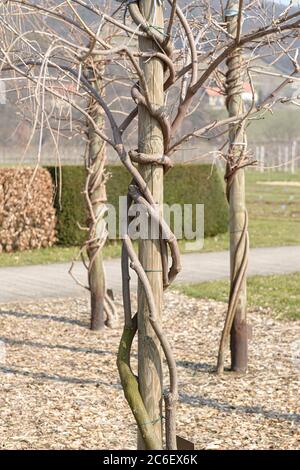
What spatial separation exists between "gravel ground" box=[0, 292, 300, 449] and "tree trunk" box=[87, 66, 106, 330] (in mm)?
261

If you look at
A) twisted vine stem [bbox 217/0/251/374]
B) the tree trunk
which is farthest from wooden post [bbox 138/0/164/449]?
the tree trunk

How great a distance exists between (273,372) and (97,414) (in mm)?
1507

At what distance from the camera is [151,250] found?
2.94 m

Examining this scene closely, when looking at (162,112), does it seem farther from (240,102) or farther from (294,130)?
(294,130)

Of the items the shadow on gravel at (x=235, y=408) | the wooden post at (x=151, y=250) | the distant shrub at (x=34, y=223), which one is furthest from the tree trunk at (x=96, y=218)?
the distant shrub at (x=34, y=223)

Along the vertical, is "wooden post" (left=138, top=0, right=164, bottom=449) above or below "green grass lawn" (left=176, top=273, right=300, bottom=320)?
above

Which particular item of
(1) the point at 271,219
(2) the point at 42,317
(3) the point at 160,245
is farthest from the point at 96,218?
(1) the point at 271,219

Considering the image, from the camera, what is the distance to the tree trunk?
691 cm

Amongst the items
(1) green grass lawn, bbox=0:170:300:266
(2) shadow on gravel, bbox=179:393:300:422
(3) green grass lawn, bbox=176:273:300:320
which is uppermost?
(1) green grass lawn, bbox=0:170:300:266

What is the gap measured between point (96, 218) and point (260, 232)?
9.01m

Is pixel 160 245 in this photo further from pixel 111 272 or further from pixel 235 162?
pixel 111 272

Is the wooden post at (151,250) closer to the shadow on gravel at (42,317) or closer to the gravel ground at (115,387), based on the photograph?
the gravel ground at (115,387)

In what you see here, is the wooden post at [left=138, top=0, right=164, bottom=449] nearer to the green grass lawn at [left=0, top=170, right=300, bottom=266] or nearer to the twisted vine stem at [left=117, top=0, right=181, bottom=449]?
the twisted vine stem at [left=117, top=0, right=181, bottom=449]

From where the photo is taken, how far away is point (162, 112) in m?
2.86
